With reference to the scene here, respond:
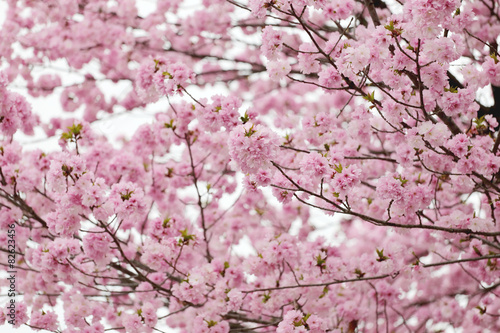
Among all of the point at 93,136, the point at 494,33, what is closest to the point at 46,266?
the point at 93,136

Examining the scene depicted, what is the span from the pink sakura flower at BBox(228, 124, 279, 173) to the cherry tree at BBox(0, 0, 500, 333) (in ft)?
0.04

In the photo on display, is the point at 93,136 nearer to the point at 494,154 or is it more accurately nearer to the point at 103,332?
the point at 103,332

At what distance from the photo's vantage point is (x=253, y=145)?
2.90 m

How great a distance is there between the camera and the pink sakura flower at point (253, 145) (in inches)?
114

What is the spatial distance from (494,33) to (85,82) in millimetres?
5551

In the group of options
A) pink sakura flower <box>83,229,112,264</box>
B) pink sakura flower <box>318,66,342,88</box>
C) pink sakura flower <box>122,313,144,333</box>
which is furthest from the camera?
pink sakura flower <box>122,313,144,333</box>

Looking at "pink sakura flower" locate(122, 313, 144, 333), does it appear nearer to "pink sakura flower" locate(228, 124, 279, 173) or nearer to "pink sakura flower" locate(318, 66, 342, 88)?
"pink sakura flower" locate(228, 124, 279, 173)

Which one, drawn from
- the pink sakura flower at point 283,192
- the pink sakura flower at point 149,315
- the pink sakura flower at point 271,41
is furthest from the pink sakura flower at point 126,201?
the pink sakura flower at point 271,41

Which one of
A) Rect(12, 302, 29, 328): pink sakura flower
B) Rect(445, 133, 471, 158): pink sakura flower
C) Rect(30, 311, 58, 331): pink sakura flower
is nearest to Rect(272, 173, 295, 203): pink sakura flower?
Rect(445, 133, 471, 158): pink sakura flower

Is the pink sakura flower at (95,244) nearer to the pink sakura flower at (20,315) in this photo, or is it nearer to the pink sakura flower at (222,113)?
the pink sakura flower at (20,315)

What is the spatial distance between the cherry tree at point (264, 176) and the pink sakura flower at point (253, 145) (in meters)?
0.01

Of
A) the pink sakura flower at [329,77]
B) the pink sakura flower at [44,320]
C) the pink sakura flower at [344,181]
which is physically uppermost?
the pink sakura flower at [329,77]

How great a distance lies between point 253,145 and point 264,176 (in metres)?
0.41

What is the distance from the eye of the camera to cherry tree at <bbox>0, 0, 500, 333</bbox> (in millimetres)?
3309
